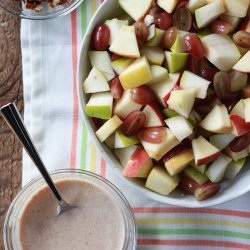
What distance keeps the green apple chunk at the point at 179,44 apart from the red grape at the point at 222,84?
0.10m

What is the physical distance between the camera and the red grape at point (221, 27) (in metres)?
1.24

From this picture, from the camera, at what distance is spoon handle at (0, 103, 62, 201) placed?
1169 mm

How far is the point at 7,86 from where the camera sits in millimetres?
1448

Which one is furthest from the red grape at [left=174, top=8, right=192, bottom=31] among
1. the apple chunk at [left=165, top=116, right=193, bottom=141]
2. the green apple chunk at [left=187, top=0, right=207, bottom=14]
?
the apple chunk at [left=165, top=116, right=193, bottom=141]

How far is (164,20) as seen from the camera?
4.13 feet

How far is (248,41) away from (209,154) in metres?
0.27

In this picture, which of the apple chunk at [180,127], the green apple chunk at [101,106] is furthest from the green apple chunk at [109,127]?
the apple chunk at [180,127]

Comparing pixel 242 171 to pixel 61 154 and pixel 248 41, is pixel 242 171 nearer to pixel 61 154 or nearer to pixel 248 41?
pixel 248 41

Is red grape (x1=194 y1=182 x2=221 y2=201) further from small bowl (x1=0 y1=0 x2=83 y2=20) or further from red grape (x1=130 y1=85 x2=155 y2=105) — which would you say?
small bowl (x1=0 y1=0 x2=83 y2=20)

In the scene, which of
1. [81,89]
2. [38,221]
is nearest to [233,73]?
[81,89]

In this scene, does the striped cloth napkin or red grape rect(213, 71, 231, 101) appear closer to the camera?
red grape rect(213, 71, 231, 101)

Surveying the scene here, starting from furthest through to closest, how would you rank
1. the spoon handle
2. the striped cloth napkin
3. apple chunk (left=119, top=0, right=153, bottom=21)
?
the striped cloth napkin → apple chunk (left=119, top=0, right=153, bottom=21) → the spoon handle

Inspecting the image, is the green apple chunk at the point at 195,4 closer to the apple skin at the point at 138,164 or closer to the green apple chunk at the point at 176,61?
the green apple chunk at the point at 176,61

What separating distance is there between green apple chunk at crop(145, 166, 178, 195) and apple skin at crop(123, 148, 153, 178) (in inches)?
0.8
